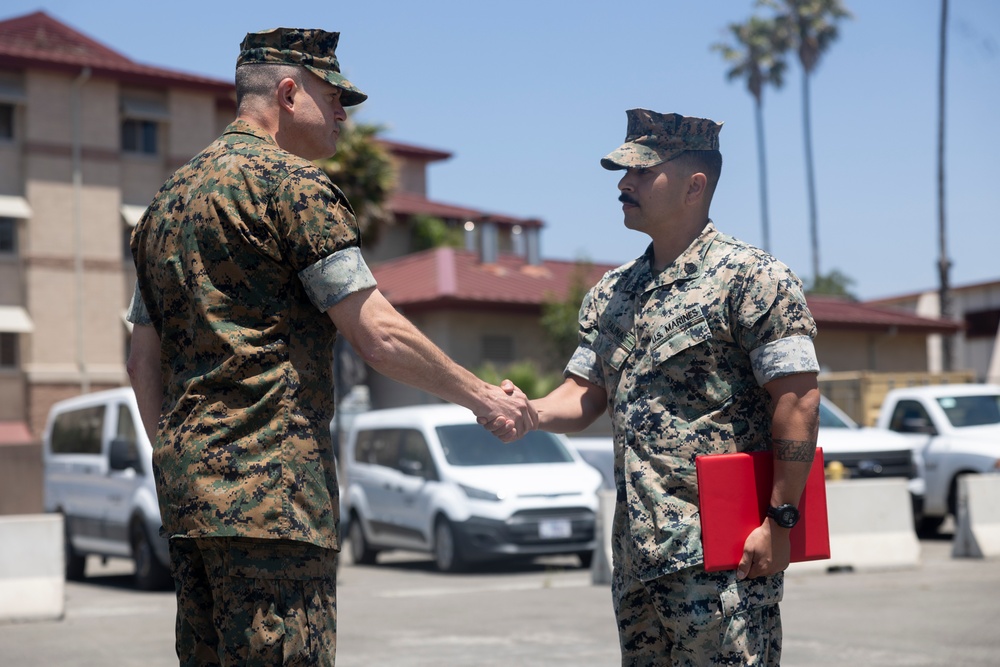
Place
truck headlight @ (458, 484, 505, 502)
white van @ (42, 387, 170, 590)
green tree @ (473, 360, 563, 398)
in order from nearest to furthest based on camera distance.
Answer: white van @ (42, 387, 170, 590) < truck headlight @ (458, 484, 505, 502) < green tree @ (473, 360, 563, 398)

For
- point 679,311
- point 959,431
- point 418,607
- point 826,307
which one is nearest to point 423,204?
point 826,307

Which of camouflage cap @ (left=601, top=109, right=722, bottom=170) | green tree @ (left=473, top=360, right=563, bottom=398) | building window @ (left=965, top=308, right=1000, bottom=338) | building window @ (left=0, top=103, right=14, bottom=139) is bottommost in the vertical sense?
camouflage cap @ (left=601, top=109, right=722, bottom=170)

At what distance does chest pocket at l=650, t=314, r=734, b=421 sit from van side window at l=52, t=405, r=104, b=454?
11494 millimetres

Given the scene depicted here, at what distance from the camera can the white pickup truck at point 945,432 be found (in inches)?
629

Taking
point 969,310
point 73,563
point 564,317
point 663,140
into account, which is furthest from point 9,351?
point 969,310

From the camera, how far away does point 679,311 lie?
12.8 feet

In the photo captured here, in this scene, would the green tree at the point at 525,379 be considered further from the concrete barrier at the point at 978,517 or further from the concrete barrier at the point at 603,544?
the concrete barrier at the point at 603,544

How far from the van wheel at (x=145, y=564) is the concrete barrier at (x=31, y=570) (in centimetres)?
186

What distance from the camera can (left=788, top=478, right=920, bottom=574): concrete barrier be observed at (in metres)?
12.8

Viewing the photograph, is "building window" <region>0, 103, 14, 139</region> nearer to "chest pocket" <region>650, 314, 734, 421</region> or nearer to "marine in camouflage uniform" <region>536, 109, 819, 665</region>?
"marine in camouflage uniform" <region>536, 109, 819, 665</region>

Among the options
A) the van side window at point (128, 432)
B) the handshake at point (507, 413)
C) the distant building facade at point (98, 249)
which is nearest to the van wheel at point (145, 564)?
the van side window at point (128, 432)

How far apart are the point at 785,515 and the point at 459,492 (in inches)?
422

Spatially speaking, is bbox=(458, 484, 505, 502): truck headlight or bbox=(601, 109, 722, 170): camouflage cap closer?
bbox=(601, 109, 722, 170): camouflage cap

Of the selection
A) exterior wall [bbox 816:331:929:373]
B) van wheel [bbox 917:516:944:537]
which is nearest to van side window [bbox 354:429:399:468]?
van wheel [bbox 917:516:944:537]
